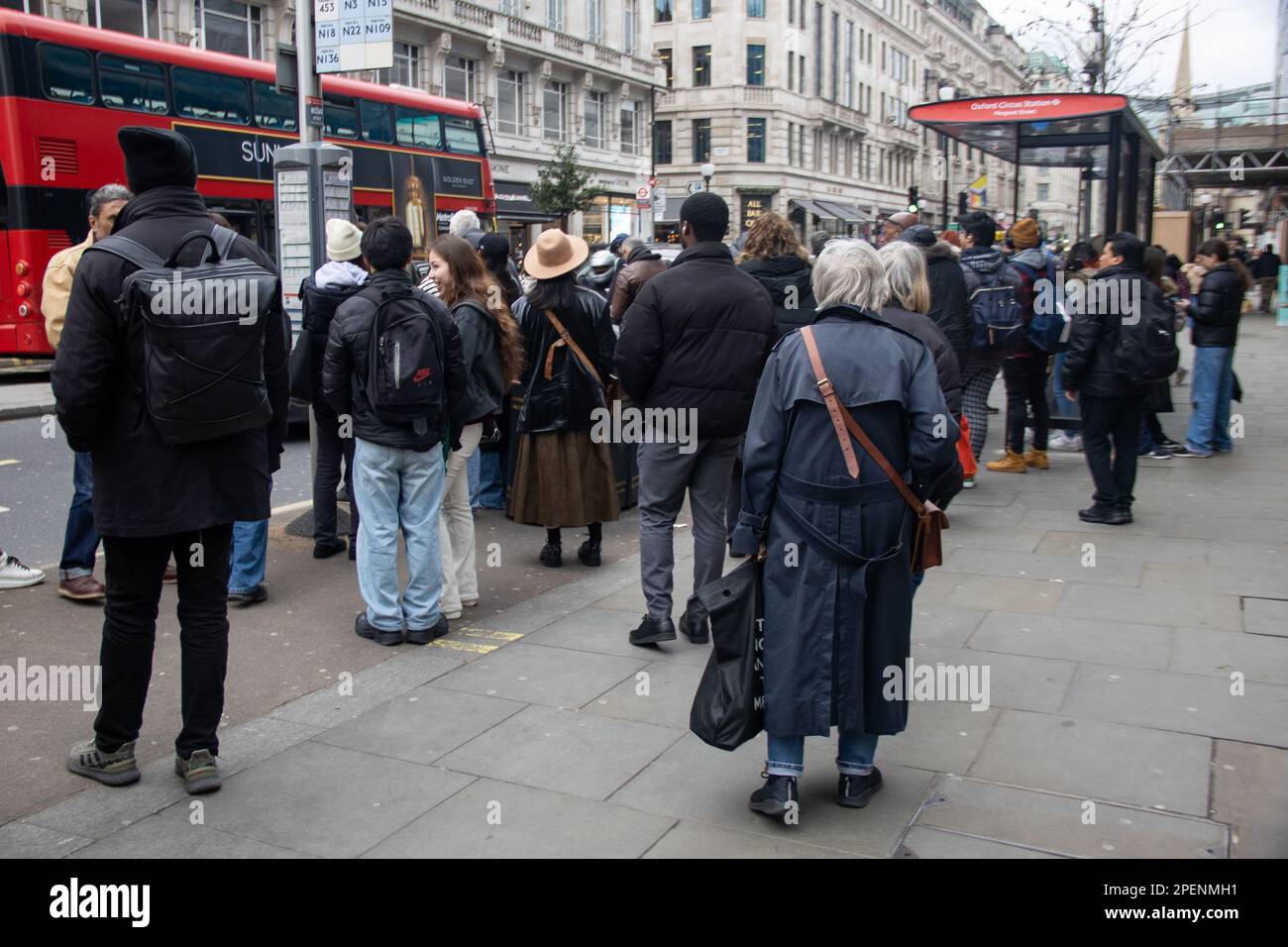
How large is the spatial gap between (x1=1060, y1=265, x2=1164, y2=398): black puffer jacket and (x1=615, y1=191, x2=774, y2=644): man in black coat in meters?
3.13

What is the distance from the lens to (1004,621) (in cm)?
574

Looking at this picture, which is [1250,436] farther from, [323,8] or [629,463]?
[323,8]

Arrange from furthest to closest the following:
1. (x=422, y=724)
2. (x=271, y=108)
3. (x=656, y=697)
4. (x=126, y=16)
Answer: (x=126, y=16) → (x=271, y=108) → (x=656, y=697) → (x=422, y=724)

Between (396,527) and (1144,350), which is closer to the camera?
(396,527)

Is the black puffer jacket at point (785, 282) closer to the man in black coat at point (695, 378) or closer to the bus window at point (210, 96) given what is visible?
the man in black coat at point (695, 378)

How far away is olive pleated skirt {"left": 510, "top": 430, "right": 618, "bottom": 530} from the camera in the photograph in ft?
22.1

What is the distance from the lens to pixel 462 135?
20141 mm

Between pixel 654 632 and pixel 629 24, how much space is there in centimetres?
4683

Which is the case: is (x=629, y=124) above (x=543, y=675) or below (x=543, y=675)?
above

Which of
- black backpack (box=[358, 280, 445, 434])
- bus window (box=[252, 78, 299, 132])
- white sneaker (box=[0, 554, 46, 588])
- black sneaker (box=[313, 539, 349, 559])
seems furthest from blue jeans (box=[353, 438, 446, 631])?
bus window (box=[252, 78, 299, 132])

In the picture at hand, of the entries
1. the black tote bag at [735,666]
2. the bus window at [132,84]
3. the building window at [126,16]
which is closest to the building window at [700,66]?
the building window at [126,16]

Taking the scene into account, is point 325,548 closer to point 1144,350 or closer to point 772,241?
point 772,241

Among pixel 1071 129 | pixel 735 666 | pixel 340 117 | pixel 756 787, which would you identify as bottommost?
pixel 756 787

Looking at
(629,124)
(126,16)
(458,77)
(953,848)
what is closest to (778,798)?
(953,848)
